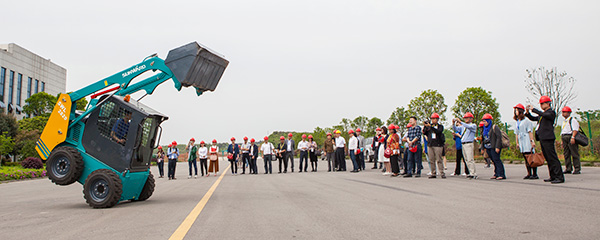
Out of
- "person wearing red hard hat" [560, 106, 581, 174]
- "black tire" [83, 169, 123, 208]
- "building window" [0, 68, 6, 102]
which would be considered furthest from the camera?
"building window" [0, 68, 6, 102]

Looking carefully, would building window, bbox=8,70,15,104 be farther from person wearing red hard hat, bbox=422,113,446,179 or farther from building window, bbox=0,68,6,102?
person wearing red hard hat, bbox=422,113,446,179

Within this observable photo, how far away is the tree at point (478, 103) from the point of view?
106 ft

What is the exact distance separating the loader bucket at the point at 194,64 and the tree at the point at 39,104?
47111 mm

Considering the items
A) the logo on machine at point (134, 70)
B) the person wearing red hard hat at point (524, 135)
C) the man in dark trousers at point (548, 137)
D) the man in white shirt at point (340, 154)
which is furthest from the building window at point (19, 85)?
the man in dark trousers at point (548, 137)

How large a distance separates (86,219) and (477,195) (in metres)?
6.57

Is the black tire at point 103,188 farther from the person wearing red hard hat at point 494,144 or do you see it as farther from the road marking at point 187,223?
the person wearing red hard hat at point 494,144

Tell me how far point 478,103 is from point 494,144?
22.7 meters

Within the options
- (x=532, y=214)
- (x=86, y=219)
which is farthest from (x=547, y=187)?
(x=86, y=219)

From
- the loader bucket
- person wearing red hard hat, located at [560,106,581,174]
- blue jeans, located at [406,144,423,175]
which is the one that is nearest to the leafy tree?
the loader bucket

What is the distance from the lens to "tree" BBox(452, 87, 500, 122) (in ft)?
106

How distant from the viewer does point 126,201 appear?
9000 millimetres

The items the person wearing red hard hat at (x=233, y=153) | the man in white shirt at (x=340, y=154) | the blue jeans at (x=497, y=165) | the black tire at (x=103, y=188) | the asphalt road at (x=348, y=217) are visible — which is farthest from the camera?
the person wearing red hard hat at (x=233, y=153)

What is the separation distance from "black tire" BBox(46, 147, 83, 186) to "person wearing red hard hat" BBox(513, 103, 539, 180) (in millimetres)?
10120

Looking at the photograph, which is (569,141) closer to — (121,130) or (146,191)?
(146,191)
